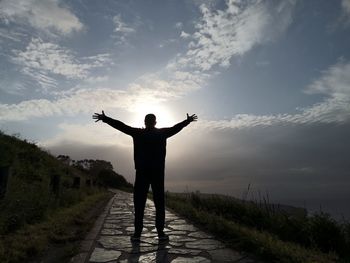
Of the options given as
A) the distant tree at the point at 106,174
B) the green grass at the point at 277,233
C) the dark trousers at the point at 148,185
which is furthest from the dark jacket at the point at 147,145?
the distant tree at the point at 106,174

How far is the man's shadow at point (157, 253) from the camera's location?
5118 millimetres

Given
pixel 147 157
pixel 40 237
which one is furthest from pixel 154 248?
Result: pixel 40 237

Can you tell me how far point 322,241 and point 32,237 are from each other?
6.51 m

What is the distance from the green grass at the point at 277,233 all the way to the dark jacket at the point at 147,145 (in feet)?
6.75

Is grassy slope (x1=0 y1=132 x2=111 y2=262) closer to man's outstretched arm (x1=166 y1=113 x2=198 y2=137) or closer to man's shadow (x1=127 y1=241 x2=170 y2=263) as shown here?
man's shadow (x1=127 y1=241 x2=170 y2=263)

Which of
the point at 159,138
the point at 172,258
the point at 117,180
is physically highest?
the point at 117,180

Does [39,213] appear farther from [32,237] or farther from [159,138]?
[159,138]

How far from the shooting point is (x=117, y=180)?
52938mm

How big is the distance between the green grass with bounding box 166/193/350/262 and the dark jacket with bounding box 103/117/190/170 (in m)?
2.06

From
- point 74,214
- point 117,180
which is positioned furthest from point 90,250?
point 117,180

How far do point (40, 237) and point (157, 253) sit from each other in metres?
2.21

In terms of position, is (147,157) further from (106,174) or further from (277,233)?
(106,174)

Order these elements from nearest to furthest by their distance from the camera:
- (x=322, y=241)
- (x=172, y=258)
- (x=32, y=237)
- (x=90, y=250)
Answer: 1. (x=172, y=258)
2. (x=90, y=250)
3. (x=32, y=237)
4. (x=322, y=241)

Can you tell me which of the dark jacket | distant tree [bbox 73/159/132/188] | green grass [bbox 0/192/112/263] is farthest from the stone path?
distant tree [bbox 73/159/132/188]
